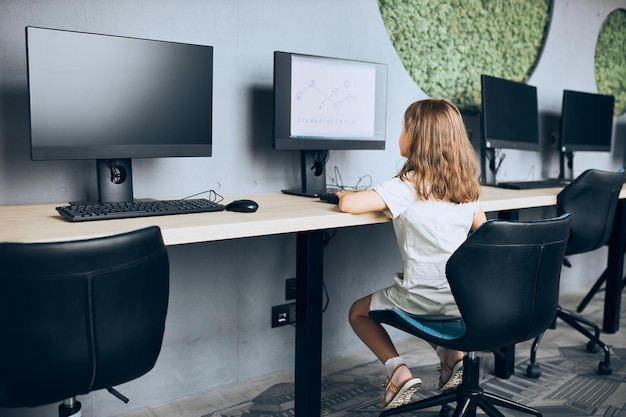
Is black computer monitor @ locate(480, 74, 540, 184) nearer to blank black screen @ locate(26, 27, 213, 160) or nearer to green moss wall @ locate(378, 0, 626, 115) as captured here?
green moss wall @ locate(378, 0, 626, 115)

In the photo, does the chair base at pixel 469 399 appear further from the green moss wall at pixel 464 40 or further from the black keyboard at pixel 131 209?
the green moss wall at pixel 464 40

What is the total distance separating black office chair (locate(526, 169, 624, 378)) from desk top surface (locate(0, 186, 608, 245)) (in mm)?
1141

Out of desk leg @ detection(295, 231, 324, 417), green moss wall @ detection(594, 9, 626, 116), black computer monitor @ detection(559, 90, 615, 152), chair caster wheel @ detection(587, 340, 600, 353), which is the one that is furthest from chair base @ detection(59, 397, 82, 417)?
green moss wall @ detection(594, 9, 626, 116)

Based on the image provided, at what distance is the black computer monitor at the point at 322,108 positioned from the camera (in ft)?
7.08

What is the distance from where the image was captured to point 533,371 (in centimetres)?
251

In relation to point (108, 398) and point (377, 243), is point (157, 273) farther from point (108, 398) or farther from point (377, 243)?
point (377, 243)

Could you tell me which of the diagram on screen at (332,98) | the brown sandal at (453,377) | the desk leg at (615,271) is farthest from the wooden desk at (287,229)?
the desk leg at (615,271)

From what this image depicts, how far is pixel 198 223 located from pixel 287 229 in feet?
0.88

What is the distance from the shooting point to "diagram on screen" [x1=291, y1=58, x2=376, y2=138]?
2193 mm

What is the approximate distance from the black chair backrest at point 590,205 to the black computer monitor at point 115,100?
163 centimetres

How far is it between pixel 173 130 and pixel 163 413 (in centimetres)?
105

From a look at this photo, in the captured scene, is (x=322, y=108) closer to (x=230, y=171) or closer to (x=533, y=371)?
(x=230, y=171)

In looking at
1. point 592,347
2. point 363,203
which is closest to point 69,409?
point 363,203

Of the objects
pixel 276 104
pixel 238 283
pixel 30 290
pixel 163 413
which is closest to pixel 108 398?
pixel 163 413
